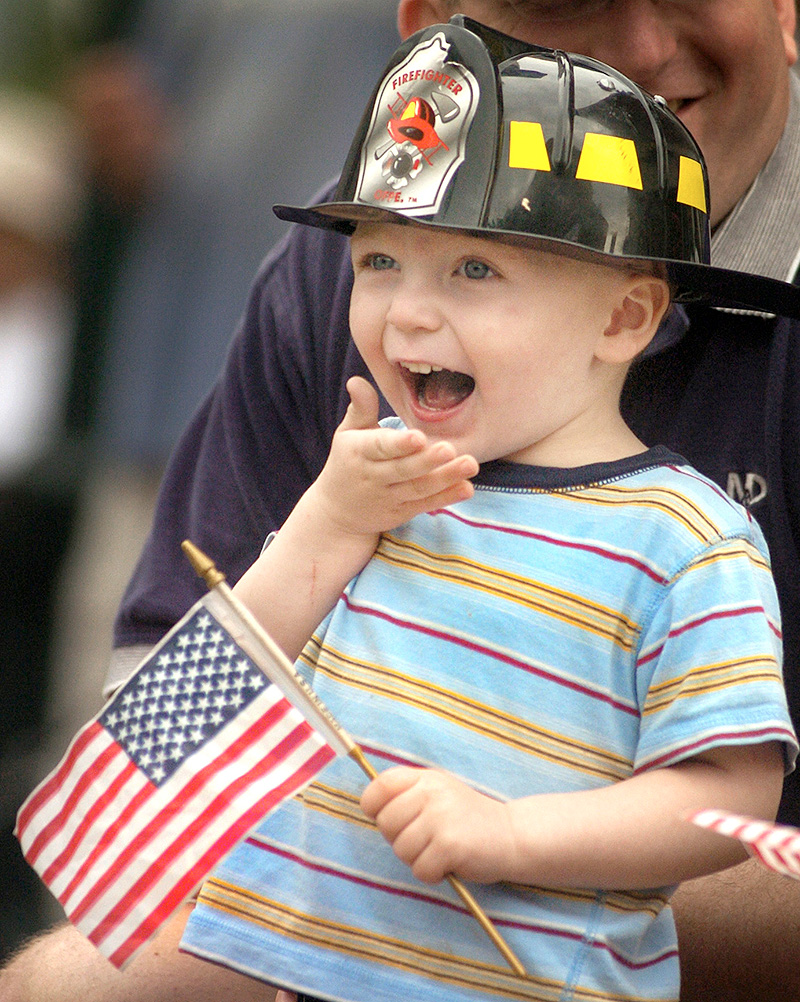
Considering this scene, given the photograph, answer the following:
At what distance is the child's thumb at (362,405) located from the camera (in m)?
1.97

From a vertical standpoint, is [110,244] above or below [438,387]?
below

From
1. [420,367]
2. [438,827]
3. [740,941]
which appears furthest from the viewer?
[740,941]

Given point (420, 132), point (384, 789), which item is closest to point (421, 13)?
point (420, 132)

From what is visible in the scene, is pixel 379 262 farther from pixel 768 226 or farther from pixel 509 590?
pixel 768 226

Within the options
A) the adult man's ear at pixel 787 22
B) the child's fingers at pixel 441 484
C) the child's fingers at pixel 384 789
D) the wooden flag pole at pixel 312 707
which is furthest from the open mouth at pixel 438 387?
the adult man's ear at pixel 787 22

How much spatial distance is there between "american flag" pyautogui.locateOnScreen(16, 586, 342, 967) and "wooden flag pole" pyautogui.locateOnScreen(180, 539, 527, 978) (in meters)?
0.01

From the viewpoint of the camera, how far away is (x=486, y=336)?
1.91 metres

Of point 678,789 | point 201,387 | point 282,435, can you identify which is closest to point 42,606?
point 201,387

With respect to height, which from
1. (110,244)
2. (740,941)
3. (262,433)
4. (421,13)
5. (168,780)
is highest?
(421,13)

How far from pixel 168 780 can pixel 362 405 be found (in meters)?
0.50

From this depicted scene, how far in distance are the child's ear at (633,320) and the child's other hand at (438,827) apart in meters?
0.60

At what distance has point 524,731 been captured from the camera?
72.8 inches

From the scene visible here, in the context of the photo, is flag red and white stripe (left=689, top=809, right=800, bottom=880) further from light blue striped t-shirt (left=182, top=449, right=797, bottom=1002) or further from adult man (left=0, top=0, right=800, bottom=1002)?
adult man (left=0, top=0, right=800, bottom=1002)

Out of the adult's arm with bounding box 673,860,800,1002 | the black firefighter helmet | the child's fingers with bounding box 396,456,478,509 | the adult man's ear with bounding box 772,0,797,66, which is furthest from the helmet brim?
the adult's arm with bounding box 673,860,800,1002
